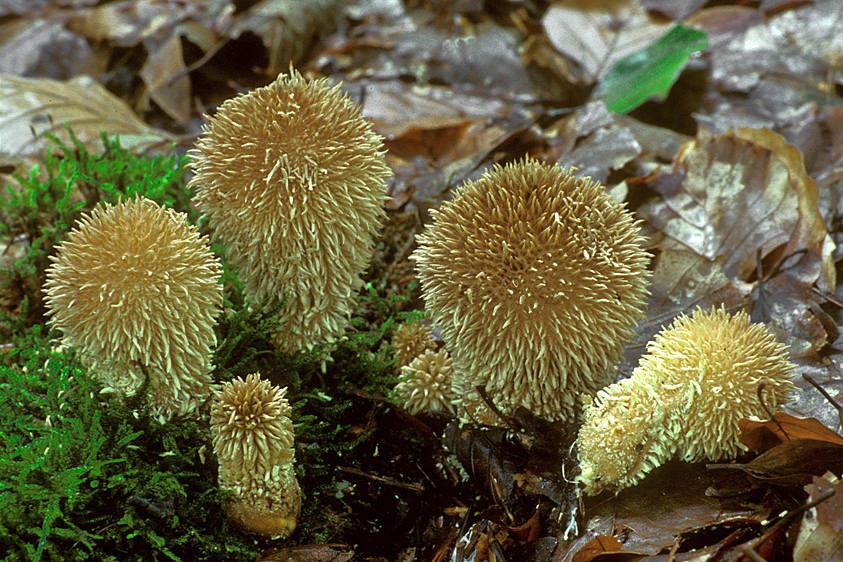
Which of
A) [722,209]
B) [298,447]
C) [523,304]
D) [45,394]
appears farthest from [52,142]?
[722,209]

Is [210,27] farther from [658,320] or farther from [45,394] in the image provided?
[658,320]

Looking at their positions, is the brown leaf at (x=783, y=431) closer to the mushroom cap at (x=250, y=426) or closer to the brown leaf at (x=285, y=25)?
the mushroom cap at (x=250, y=426)

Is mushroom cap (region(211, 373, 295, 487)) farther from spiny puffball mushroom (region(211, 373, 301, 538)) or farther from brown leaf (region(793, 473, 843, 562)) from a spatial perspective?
brown leaf (region(793, 473, 843, 562))

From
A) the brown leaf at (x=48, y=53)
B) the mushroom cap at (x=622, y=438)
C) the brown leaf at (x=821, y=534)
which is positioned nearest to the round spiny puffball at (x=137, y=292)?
the mushroom cap at (x=622, y=438)

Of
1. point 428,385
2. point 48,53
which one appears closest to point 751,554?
point 428,385

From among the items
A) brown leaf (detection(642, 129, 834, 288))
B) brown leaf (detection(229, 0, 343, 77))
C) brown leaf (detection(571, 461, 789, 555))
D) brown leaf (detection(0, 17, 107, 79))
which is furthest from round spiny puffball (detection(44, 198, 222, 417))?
brown leaf (detection(0, 17, 107, 79))

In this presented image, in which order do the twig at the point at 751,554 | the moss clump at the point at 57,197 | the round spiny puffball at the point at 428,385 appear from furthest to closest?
the moss clump at the point at 57,197 < the round spiny puffball at the point at 428,385 < the twig at the point at 751,554

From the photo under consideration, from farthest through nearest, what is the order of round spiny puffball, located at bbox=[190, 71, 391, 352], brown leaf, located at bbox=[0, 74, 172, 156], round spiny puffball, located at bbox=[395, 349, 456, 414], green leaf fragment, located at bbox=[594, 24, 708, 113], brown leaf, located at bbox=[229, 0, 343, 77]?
brown leaf, located at bbox=[229, 0, 343, 77]
green leaf fragment, located at bbox=[594, 24, 708, 113]
brown leaf, located at bbox=[0, 74, 172, 156]
round spiny puffball, located at bbox=[395, 349, 456, 414]
round spiny puffball, located at bbox=[190, 71, 391, 352]
